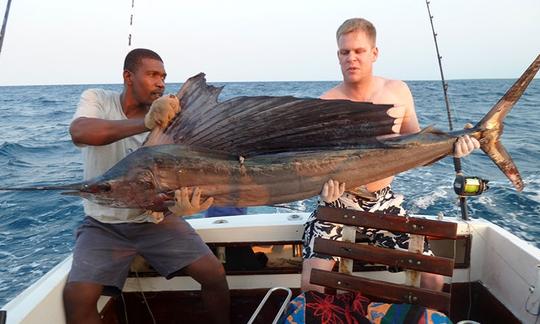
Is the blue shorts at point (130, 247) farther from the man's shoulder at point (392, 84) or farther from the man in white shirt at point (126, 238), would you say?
the man's shoulder at point (392, 84)

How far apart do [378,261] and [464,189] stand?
0.97 m

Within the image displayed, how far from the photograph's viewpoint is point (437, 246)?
2738 millimetres

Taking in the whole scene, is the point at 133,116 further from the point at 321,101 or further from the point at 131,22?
the point at 131,22

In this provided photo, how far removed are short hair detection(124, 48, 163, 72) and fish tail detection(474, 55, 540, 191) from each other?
172cm

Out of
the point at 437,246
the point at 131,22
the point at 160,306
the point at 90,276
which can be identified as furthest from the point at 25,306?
the point at 131,22

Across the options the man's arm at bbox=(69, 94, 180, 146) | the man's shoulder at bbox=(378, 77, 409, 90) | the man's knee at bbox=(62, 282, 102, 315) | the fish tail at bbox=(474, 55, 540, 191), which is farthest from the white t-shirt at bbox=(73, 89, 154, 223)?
the fish tail at bbox=(474, 55, 540, 191)

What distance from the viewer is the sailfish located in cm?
179

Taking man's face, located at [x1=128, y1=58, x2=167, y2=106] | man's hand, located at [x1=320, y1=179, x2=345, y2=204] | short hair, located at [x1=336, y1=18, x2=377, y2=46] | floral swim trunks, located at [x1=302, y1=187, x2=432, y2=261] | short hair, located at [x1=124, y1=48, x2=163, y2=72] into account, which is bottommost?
floral swim trunks, located at [x1=302, y1=187, x2=432, y2=261]

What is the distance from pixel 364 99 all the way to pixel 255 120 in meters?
1.10

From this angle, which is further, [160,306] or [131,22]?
[131,22]

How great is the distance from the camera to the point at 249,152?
73.0 inches

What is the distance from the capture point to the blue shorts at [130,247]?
229 cm

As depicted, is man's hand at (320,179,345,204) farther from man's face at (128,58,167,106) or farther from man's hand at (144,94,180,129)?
man's face at (128,58,167,106)

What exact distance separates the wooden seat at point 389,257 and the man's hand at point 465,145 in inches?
12.6
